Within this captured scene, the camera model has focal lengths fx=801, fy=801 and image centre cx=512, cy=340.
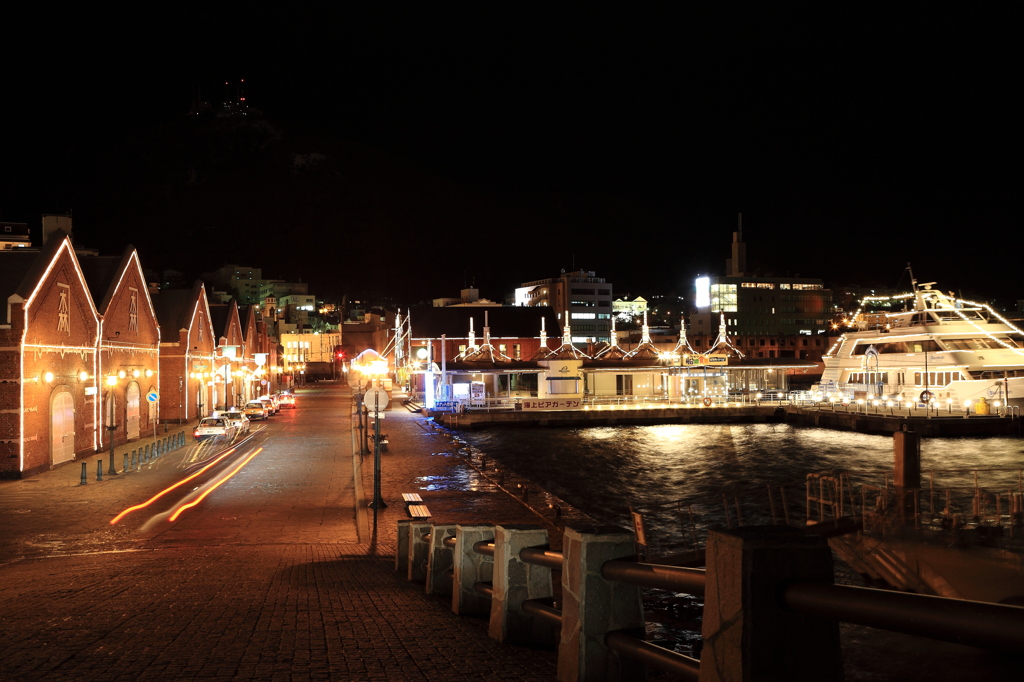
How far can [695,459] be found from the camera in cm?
4328

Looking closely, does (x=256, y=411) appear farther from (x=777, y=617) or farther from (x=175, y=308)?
(x=777, y=617)

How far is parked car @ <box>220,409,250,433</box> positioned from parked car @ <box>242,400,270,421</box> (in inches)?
364

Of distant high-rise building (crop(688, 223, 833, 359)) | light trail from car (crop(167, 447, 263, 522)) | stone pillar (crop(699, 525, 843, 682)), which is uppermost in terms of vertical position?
distant high-rise building (crop(688, 223, 833, 359))

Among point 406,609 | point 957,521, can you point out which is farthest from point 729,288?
point 406,609

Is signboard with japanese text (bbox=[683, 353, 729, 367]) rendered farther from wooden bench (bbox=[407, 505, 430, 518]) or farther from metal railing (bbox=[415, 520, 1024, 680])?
metal railing (bbox=[415, 520, 1024, 680])

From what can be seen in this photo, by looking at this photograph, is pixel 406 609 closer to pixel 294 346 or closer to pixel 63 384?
pixel 63 384

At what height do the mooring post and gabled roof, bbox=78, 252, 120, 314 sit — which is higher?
gabled roof, bbox=78, 252, 120, 314

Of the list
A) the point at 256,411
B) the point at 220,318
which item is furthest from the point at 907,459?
the point at 220,318

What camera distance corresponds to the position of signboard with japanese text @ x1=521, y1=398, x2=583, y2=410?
66000 mm

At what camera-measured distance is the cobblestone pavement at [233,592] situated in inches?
258

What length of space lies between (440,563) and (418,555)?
1619mm

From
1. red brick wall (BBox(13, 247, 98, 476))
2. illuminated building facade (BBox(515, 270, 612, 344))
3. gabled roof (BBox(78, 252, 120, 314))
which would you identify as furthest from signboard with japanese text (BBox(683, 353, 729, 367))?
illuminated building facade (BBox(515, 270, 612, 344))

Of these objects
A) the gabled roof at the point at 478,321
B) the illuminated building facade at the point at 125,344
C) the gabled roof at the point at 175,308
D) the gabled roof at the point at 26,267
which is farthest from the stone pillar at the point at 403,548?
the gabled roof at the point at 478,321

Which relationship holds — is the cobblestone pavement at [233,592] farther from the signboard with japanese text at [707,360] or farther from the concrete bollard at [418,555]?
the signboard with japanese text at [707,360]
